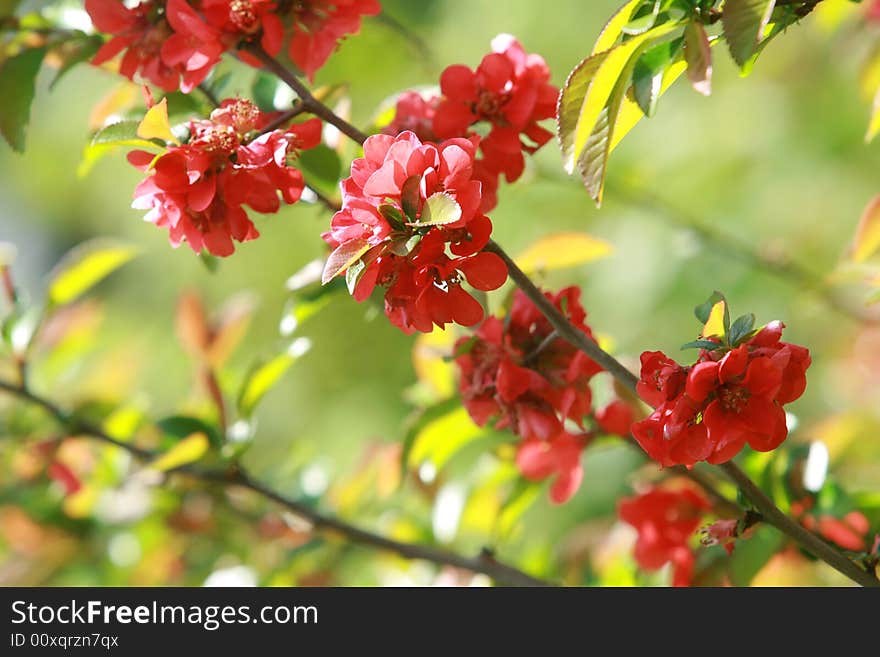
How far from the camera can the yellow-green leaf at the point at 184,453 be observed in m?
0.93

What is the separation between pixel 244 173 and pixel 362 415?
7.47ft

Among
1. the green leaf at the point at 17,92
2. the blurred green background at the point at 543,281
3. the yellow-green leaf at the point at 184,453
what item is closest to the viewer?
the green leaf at the point at 17,92

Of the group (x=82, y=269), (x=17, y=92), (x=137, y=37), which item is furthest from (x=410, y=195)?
(x=82, y=269)

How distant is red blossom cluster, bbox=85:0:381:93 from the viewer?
675mm

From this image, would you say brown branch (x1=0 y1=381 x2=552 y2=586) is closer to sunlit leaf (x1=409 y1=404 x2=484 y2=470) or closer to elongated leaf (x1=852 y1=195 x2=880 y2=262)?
sunlit leaf (x1=409 y1=404 x2=484 y2=470)

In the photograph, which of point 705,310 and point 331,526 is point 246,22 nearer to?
point 705,310

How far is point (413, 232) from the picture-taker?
0.56 m

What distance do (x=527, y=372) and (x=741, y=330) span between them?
160 mm

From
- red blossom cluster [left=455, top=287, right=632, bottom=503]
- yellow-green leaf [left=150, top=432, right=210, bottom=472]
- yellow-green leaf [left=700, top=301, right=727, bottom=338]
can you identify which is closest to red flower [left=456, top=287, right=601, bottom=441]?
red blossom cluster [left=455, top=287, right=632, bottom=503]

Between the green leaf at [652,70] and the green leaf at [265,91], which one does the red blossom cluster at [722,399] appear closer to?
the green leaf at [652,70]

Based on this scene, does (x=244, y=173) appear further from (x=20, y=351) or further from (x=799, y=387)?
(x=20, y=351)

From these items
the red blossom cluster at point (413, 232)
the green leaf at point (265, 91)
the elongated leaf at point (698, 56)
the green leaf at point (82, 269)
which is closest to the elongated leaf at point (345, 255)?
the red blossom cluster at point (413, 232)

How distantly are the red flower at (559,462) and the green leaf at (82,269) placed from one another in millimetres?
516

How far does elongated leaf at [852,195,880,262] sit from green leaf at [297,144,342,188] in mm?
462
